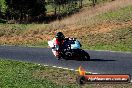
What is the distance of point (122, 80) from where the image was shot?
13.7 metres

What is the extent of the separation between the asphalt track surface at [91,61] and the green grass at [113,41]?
2377mm

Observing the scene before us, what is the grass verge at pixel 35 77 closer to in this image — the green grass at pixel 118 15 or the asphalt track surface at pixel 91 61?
the asphalt track surface at pixel 91 61

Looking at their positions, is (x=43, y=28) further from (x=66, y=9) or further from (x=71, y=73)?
(x=66, y=9)

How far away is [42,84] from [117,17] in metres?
26.2

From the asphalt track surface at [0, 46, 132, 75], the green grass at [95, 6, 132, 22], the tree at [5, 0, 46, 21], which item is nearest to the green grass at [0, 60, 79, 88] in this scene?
the asphalt track surface at [0, 46, 132, 75]

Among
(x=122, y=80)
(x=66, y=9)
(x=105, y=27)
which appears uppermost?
(x=122, y=80)

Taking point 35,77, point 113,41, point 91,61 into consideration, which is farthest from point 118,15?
point 35,77

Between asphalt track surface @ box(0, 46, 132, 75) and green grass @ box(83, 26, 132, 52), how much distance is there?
238 cm

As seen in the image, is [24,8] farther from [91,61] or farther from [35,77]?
[35,77]

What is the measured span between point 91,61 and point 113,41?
923cm

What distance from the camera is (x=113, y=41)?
32625mm

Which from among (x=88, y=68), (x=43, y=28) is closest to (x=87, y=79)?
(x=88, y=68)

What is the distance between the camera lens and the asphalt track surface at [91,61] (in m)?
20.9

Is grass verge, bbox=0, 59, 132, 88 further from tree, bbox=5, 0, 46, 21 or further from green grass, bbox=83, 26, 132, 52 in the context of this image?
tree, bbox=5, 0, 46, 21
